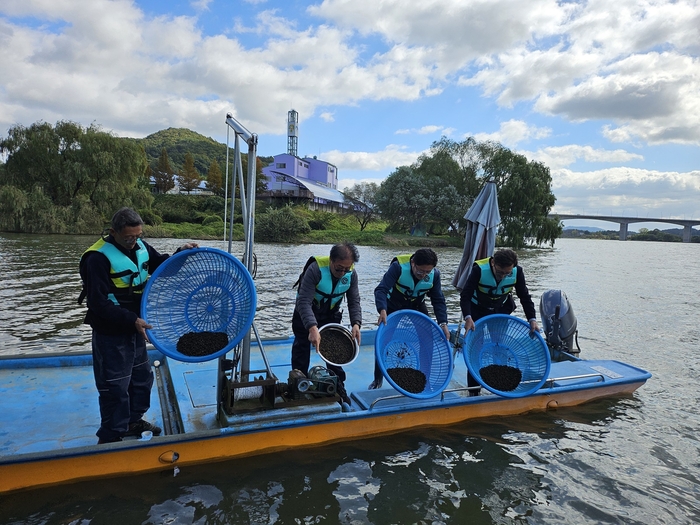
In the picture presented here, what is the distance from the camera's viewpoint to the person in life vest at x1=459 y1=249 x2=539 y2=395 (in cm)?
512

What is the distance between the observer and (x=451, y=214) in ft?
137

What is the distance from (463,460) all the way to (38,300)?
10998mm

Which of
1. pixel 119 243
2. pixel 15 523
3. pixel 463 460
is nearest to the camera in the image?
pixel 15 523

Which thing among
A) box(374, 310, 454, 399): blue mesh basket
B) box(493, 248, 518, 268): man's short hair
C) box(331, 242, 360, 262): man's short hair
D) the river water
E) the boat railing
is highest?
box(331, 242, 360, 262): man's short hair

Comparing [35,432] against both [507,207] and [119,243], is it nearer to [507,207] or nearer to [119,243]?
[119,243]

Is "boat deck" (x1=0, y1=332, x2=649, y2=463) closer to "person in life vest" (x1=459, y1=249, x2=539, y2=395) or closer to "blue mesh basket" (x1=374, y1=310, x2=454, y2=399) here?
"blue mesh basket" (x1=374, y1=310, x2=454, y2=399)

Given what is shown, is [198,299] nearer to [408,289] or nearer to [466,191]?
[408,289]

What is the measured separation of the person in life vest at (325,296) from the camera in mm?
4309

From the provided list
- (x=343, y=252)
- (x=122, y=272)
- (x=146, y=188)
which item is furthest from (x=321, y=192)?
(x=122, y=272)

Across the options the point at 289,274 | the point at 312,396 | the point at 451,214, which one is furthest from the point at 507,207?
the point at 312,396

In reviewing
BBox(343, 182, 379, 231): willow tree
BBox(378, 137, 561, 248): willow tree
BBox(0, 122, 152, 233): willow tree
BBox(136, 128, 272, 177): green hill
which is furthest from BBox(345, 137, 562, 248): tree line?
BBox(136, 128, 272, 177): green hill

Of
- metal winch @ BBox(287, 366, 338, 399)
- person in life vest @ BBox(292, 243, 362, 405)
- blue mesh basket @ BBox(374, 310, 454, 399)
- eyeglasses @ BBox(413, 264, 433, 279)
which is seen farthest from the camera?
eyeglasses @ BBox(413, 264, 433, 279)

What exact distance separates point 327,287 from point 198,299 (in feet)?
4.24

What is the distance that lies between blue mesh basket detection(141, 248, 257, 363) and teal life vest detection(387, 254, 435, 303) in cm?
207
